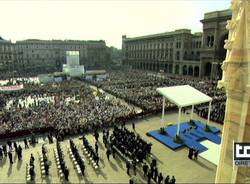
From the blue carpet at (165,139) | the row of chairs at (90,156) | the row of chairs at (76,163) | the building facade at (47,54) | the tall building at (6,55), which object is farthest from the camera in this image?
the building facade at (47,54)

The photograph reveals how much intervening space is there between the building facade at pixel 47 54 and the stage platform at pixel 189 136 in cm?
7838

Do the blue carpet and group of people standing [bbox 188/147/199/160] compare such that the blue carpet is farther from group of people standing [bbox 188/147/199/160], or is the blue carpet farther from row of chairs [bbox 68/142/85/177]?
row of chairs [bbox 68/142/85/177]

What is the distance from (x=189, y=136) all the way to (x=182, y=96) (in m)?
3.96

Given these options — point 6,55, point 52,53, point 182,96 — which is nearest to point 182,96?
point 182,96

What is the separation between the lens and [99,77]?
61.2 meters

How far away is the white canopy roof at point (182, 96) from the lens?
19.3 meters

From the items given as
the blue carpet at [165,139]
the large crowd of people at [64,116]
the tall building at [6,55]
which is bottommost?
the blue carpet at [165,139]

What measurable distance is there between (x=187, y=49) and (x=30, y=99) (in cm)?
5965

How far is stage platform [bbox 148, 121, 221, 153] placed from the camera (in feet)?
59.0

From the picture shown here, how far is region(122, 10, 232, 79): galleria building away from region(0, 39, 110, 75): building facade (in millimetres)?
17252

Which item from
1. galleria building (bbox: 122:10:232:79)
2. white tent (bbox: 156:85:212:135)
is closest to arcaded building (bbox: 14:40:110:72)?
galleria building (bbox: 122:10:232:79)

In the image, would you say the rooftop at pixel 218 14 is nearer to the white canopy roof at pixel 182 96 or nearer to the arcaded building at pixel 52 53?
the white canopy roof at pixel 182 96

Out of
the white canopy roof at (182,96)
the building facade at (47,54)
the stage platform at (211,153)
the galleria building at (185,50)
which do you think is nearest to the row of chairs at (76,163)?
the stage platform at (211,153)

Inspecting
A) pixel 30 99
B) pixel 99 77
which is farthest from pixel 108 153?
pixel 99 77
